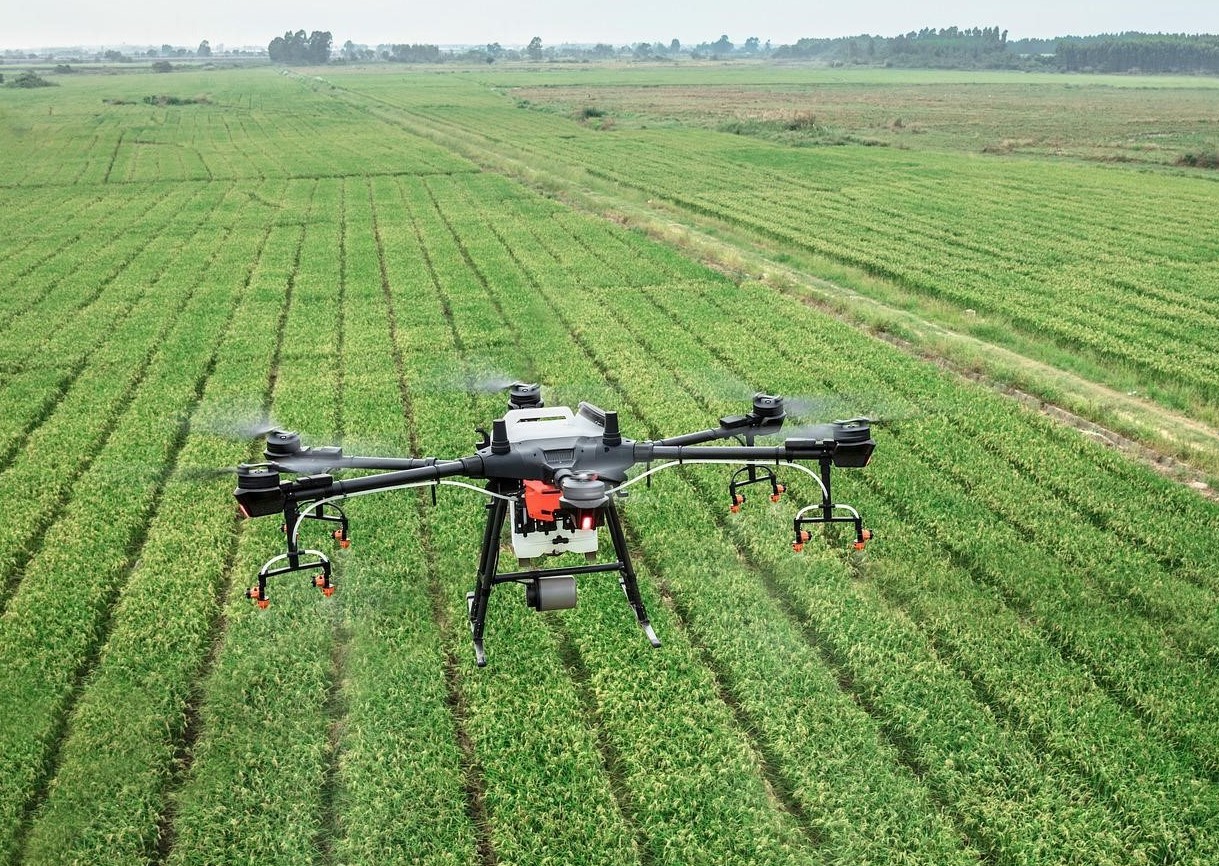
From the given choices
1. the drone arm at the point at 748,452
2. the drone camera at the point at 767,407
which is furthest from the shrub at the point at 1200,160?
the drone arm at the point at 748,452

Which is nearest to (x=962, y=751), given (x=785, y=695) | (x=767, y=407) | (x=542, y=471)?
(x=785, y=695)

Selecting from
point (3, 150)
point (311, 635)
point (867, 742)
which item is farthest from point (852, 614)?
point (3, 150)

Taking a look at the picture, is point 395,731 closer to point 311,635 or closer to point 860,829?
point 311,635

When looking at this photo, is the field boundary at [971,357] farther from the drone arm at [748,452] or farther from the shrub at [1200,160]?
the shrub at [1200,160]

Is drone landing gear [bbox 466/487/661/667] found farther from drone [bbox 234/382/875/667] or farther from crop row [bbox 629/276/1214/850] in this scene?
crop row [bbox 629/276/1214/850]

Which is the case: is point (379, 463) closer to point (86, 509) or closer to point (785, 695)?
point (785, 695)

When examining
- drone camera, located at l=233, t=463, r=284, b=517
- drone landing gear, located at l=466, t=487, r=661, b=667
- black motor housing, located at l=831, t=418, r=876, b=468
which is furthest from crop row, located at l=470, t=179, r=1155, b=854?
drone camera, located at l=233, t=463, r=284, b=517
